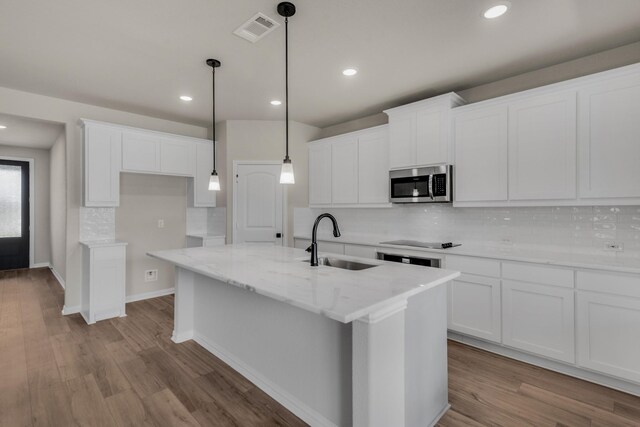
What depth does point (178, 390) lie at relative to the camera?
234cm

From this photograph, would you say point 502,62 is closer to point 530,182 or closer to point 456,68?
point 456,68

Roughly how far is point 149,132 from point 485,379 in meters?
4.58

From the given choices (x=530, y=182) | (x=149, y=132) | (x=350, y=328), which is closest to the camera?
(x=350, y=328)

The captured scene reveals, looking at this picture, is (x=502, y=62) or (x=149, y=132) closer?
(x=502, y=62)

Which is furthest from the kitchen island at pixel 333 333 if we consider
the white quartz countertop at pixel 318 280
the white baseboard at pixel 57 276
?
the white baseboard at pixel 57 276

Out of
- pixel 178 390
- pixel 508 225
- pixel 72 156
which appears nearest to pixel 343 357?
pixel 178 390

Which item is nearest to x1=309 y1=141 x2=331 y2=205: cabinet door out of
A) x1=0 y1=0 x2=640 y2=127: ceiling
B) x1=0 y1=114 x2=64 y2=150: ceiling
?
x1=0 y1=0 x2=640 y2=127: ceiling

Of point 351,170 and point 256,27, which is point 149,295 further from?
point 256,27

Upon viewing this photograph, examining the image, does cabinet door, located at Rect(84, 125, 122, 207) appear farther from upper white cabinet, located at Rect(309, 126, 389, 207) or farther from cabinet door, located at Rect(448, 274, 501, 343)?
cabinet door, located at Rect(448, 274, 501, 343)

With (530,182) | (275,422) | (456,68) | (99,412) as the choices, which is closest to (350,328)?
(275,422)

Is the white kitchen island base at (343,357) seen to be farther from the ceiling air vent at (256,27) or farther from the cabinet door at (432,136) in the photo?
the ceiling air vent at (256,27)

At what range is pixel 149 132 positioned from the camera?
424 centimetres

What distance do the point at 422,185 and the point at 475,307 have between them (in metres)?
1.33

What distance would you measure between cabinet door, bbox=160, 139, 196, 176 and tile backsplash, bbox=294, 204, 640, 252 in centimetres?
241
